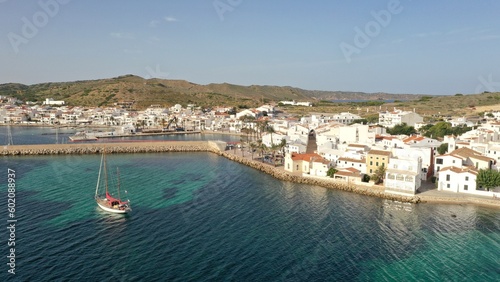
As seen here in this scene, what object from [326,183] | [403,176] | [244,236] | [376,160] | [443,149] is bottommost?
[244,236]

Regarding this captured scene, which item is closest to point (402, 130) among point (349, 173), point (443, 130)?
point (443, 130)

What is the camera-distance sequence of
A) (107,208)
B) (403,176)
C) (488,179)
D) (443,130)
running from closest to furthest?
(107,208) → (488,179) → (403,176) → (443,130)

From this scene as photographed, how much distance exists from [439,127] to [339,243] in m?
46.7

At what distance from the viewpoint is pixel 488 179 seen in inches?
1287

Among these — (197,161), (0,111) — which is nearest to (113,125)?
(0,111)

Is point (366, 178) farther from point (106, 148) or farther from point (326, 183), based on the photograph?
point (106, 148)

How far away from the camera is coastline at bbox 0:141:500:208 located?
108ft

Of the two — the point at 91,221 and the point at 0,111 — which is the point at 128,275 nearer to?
the point at 91,221

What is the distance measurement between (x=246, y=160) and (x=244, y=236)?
27380 mm

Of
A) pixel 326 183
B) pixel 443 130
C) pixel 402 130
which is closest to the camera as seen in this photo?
pixel 326 183

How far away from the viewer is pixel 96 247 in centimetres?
2350

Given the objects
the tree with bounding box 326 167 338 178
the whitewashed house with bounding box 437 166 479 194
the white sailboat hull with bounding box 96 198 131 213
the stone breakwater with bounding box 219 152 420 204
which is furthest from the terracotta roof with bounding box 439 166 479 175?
the white sailboat hull with bounding box 96 198 131 213

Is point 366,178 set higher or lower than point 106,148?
lower

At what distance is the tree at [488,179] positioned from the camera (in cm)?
3250
